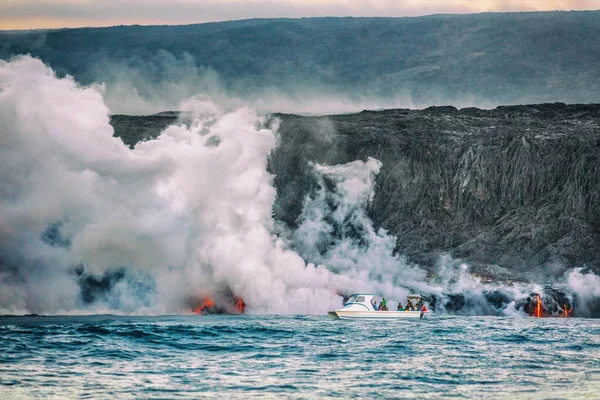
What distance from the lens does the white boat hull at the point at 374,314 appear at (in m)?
141

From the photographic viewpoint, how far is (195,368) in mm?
82875

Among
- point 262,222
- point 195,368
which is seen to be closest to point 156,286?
point 262,222

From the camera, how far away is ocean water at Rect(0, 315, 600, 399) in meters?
71.4

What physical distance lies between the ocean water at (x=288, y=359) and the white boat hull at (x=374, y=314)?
9378 millimetres

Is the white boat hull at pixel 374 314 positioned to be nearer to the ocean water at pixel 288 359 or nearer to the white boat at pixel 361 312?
the white boat at pixel 361 312

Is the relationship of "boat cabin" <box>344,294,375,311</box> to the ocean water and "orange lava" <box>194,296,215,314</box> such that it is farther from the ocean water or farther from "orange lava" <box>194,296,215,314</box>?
"orange lava" <box>194,296,215,314</box>

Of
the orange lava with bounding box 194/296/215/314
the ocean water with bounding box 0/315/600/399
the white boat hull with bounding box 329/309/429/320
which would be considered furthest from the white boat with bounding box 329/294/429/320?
the orange lava with bounding box 194/296/215/314

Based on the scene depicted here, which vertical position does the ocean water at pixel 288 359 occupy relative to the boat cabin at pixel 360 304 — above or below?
below

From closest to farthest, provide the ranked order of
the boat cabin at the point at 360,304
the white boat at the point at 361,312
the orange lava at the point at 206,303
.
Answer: the white boat at the point at 361,312, the boat cabin at the point at 360,304, the orange lava at the point at 206,303

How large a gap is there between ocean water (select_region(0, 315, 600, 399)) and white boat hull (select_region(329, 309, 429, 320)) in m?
9.38

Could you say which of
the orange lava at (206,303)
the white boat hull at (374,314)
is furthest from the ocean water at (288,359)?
the orange lava at (206,303)

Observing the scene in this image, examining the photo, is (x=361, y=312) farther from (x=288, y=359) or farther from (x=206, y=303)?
(x=288, y=359)

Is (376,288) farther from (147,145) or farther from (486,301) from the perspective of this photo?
(147,145)

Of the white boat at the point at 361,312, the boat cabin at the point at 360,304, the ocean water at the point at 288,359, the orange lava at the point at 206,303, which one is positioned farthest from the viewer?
the orange lava at the point at 206,303
